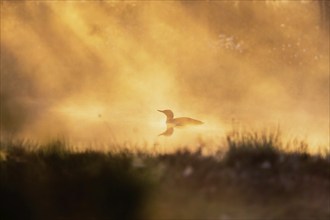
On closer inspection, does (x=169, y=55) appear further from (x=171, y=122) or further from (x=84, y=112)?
(x=171, y=122)

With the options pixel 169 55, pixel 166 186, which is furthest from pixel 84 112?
pixel 166 186

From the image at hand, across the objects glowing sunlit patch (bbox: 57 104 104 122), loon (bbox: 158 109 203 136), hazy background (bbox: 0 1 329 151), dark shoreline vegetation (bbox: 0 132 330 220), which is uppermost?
hazy background (bbox: 0 1 329 151)

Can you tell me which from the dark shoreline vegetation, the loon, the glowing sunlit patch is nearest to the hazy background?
the glowing sunlit patch

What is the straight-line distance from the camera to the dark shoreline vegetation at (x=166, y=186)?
5094mm

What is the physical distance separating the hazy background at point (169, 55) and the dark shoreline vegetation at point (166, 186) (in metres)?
7.50

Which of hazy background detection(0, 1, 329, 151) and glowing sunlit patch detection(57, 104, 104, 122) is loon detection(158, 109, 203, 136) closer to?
glowing sunlit patch detection(57, 104, 104, 122)

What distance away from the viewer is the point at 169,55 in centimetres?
1641

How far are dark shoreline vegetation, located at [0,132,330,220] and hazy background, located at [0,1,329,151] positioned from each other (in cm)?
750

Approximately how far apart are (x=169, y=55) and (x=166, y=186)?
11.3 meters

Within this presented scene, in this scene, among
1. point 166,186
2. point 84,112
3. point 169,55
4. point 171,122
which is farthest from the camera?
point 169,55

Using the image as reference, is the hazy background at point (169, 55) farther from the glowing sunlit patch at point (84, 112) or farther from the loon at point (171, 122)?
the loon at point (171, 122)

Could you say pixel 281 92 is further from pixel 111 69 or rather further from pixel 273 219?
pixel 273 219

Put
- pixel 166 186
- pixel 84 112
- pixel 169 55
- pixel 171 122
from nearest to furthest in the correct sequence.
→ pixel 166 186 → pixel 171 122 → pixel 84 112 → pixel 169 55

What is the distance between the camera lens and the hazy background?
1437 cm
